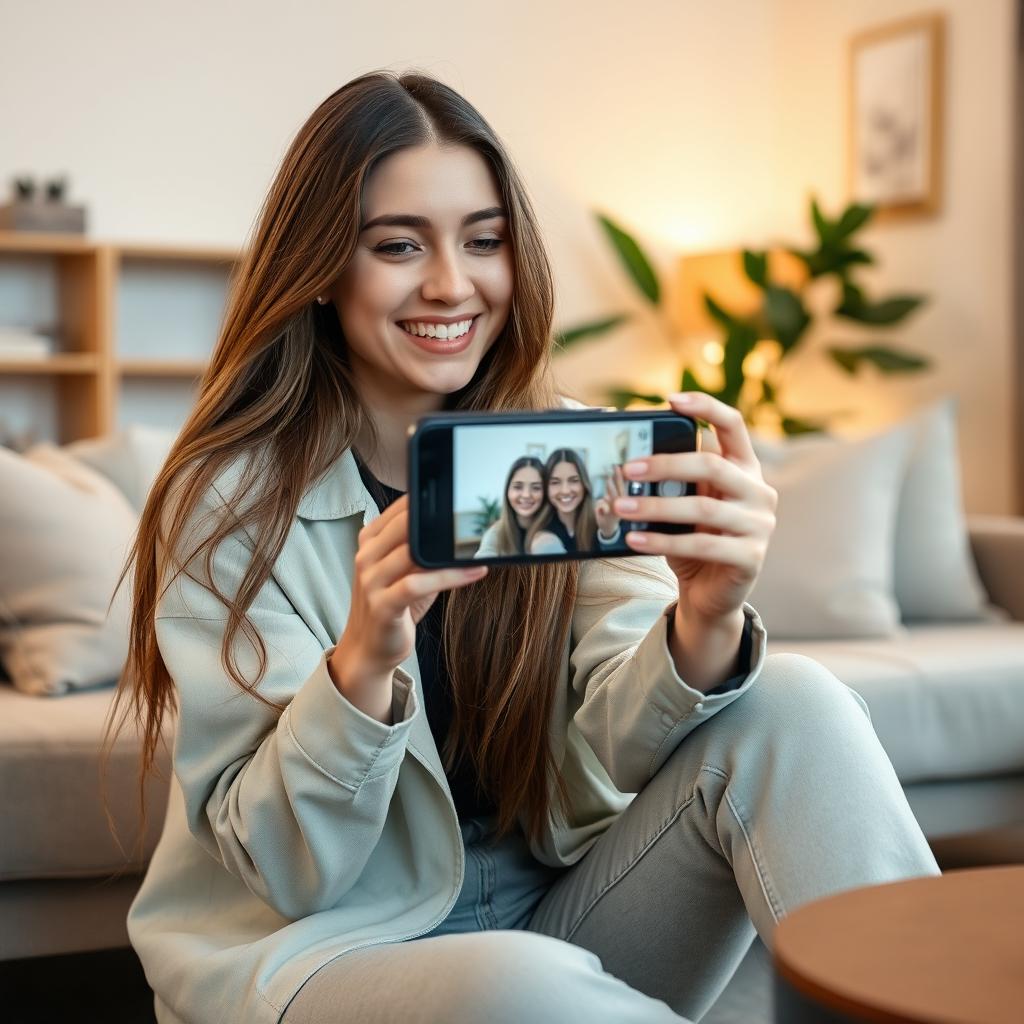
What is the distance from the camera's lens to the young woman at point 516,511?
1.00 m

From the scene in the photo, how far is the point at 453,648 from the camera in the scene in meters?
1.38

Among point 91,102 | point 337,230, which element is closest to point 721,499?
point 337,230

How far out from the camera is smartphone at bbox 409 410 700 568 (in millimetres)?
988

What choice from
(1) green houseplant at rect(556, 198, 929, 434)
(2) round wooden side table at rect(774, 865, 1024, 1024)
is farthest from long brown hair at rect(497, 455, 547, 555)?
(1) green houseplant at rect(556, 198, 929, 434)

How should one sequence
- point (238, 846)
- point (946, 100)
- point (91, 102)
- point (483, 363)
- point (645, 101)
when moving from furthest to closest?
point (645, 101) → point (946, 100) → point (91, 102) → point (483, 363) → point (238, 846)

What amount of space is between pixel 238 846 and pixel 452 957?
0.25m

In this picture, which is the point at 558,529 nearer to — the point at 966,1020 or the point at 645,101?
the point at 966,1020

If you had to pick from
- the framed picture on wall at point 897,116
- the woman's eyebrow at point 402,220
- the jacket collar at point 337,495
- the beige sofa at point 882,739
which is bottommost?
the beige sofa at point 882,739

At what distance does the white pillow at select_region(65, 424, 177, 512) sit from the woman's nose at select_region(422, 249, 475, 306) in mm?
1195

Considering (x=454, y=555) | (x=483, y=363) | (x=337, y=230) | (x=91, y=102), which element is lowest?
(x=454, y=555)

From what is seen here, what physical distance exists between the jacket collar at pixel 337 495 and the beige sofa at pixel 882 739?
29.1 inches

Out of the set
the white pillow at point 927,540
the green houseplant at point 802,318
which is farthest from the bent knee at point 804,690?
the green houseplant at point 802,318

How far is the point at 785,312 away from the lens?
4.32m

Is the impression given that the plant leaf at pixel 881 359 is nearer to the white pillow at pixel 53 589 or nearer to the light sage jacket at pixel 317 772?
the white pillow at pixel 53 589
